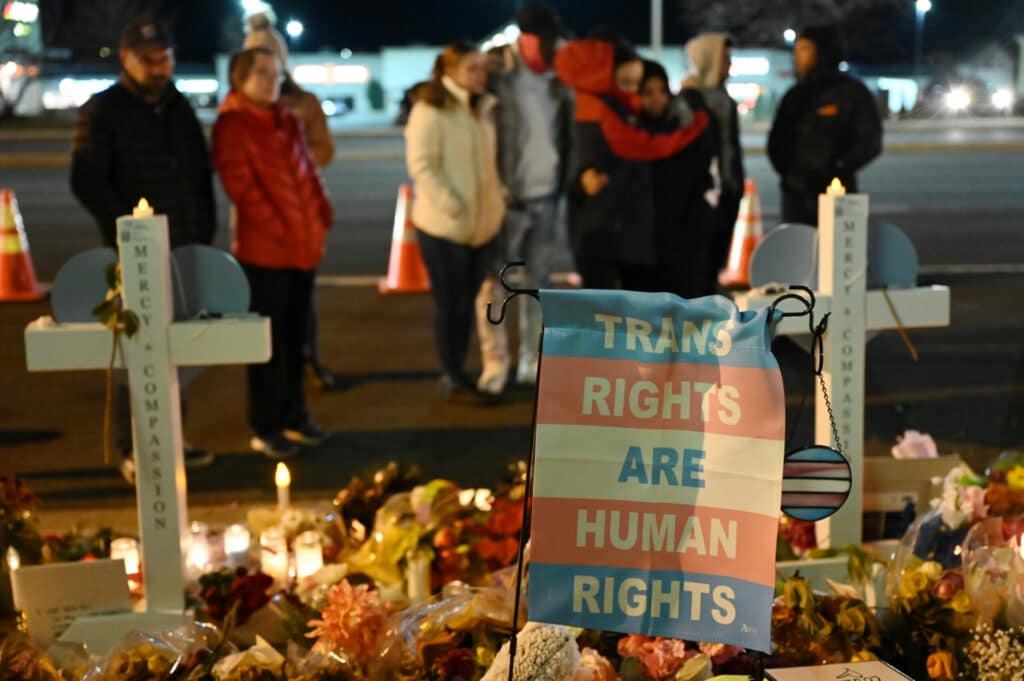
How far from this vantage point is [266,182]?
5.92 m

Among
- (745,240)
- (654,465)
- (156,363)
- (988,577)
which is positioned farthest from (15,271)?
(654,465)

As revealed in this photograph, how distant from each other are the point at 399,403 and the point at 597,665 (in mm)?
4232

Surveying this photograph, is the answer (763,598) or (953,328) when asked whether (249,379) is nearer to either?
(763,598)

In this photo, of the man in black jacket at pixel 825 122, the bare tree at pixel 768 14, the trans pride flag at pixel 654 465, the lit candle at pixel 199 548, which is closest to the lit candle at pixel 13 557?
the lit candle at pixel 199 548

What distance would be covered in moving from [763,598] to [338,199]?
16.3m

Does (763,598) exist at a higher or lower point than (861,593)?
higher

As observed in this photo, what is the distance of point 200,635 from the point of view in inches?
138

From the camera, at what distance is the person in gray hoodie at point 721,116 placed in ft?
24.8

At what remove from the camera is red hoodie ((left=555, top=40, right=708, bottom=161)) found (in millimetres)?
6512

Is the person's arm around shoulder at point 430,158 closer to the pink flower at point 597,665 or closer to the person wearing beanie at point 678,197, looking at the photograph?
the person wearing beanie at point 678,197

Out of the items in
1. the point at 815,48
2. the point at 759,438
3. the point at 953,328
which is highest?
the point at 815,48

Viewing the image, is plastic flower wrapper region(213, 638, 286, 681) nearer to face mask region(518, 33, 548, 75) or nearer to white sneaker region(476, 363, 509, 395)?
white sneaker region(476, 363, 509, 395)

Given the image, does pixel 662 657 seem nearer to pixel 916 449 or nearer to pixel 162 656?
pixel 162 656

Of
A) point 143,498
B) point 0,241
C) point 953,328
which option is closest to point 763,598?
point 143,498
